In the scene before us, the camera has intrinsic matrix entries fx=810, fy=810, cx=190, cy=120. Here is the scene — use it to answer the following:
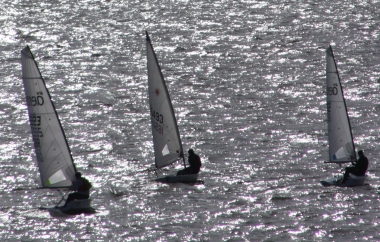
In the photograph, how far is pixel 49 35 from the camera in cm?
6172

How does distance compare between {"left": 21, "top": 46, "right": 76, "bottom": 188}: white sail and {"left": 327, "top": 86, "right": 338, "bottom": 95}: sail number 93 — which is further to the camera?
{"left": 327, "top": 86, "right": 338, "bottom": 95}: sail number 93

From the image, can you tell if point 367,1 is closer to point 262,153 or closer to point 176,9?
point 176,9

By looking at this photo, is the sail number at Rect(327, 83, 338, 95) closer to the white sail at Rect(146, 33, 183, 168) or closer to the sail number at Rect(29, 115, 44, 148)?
the white sail at Rect(146, 33, 183, 168)

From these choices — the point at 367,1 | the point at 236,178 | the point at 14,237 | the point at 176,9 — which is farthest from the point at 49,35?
the point at 14,237

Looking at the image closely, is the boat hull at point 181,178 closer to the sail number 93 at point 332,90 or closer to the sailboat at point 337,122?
the sailboat at point 337,122

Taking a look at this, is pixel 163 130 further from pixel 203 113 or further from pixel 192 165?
pixel 203 113

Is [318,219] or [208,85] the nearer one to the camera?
[318,219]

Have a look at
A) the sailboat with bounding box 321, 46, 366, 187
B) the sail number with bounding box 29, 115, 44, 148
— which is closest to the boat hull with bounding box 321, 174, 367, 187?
the sailboat with bounding box 321, 46, 366, 187

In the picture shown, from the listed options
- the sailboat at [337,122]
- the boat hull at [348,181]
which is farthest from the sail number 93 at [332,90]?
the boat hull at [348,181]

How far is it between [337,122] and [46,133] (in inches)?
454

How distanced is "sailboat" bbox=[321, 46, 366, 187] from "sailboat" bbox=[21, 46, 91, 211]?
10332 mm

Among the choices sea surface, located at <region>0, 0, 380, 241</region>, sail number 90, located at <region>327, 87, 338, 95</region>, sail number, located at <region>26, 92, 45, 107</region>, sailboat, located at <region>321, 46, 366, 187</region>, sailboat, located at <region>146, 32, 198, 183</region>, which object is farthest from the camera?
sailboat, located at <region>146, 32, 198, 183</region>

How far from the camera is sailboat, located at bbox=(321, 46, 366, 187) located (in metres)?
31.6

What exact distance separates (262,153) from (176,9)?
114 ft
